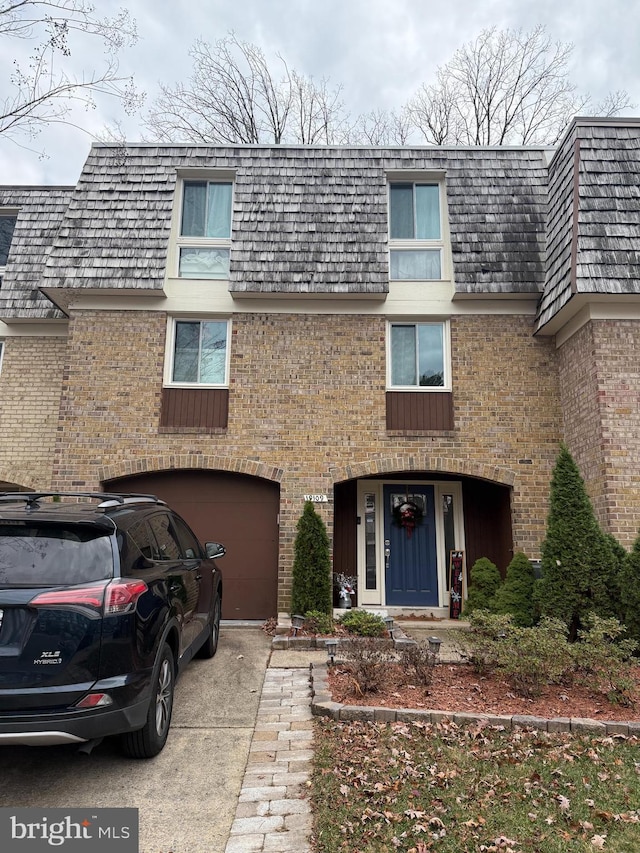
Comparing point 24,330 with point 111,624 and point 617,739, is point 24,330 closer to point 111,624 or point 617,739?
point 111,624

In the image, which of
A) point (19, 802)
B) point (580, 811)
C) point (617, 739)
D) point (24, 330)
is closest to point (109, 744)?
point (19, 802)

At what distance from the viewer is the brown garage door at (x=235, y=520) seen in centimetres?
931

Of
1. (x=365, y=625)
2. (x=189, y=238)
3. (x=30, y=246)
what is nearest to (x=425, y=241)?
(x=189, y=238)

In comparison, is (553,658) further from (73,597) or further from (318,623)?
(73,597)

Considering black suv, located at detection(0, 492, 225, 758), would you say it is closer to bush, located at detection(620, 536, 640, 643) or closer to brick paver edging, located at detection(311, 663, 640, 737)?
brick paver edging, located at detection(311, 663, 640, 737)

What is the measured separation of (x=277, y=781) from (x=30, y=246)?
37.0ft

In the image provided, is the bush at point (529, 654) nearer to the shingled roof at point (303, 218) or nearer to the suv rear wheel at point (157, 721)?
the suv rear wheel at point (157, 721)

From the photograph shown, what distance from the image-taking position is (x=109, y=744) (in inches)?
159

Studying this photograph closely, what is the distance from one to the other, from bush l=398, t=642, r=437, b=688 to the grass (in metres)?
0.90

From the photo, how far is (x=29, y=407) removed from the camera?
10.5 meters

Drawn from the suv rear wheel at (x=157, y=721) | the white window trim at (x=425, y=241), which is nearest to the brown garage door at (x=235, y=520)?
the white window trim at (x=425, y=241)

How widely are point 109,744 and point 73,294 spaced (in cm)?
800

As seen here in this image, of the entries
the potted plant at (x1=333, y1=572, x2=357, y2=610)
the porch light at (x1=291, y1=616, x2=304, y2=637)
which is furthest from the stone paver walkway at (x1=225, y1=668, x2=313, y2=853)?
the potted plant at (x1=333, y1=572, x2=357, y2=610)

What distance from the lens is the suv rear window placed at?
335 cm
